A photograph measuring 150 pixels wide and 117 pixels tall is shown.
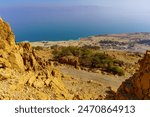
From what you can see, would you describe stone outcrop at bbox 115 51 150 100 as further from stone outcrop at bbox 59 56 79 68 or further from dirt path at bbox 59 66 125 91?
stone outcrop at bbox 59 56 79 68

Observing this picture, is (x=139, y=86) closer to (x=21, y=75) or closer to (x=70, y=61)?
(x=21, y=75)

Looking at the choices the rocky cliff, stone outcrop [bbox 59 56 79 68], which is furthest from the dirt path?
the rocky cliff

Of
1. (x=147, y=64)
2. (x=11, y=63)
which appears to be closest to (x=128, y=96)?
(x=147, y=64)

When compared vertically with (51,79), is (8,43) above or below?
above

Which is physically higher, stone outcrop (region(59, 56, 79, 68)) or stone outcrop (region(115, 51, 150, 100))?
stone outcrop (region(115, 51, 150, 100))

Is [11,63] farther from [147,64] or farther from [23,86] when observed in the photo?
[147,64]

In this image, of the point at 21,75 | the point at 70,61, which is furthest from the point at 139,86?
the point at 70,61

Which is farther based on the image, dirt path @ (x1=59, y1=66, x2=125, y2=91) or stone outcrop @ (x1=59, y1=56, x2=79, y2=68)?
stone outcrop @ (x1=59, y1=56, x2=79, y2=68)
